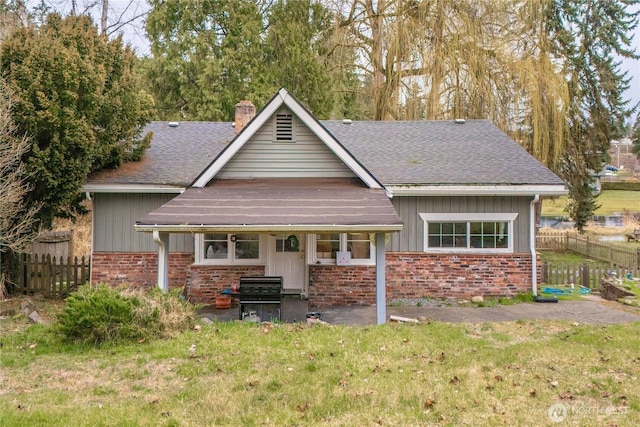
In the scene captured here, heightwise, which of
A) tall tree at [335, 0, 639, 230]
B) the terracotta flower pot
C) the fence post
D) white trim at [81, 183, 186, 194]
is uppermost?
tall tree at [335, 0, 639, 230]

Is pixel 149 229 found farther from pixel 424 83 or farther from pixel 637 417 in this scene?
pixel 424 83

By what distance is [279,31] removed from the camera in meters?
24.0

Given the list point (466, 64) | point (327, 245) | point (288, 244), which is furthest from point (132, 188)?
point (466, 64)

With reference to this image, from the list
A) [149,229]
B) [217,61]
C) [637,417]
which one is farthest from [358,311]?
[217,61]

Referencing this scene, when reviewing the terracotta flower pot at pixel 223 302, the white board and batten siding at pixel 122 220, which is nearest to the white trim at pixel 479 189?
the terracotta flower pot at pixel 223 302

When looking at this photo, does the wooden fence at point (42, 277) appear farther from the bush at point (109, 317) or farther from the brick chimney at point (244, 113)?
the brick chimney at point (244, 113)

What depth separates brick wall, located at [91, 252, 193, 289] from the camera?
507 inches

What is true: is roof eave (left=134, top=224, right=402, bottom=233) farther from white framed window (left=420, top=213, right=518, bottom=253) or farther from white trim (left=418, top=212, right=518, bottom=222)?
white framed window (left=420, top=213, right=518, bottom=253)

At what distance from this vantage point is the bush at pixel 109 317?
300 inches

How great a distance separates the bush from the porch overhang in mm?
1667

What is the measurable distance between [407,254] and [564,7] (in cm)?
2303

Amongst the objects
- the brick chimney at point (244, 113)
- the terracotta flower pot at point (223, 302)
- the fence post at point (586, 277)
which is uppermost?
the brick chimney at point (244, 113)

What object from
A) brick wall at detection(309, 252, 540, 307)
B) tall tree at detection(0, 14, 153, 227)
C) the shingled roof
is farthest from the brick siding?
tall tree at detection(0, 14, 153, 227)

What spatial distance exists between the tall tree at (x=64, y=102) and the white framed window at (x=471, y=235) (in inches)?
321
